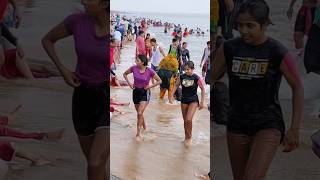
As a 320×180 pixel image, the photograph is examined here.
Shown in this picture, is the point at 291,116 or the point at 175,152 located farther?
the point at 175,152

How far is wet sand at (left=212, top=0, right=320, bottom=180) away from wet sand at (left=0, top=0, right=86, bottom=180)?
1173 millimetres

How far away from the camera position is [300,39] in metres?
3.99

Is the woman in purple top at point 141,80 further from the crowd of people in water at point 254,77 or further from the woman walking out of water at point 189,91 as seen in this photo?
the crowd of people in water at point 254,77

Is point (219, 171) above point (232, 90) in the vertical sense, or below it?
Result: below

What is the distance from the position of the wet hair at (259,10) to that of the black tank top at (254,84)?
0.15m

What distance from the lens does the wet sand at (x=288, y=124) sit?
397 cm

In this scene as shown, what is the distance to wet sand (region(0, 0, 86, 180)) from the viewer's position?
4105 millimetres

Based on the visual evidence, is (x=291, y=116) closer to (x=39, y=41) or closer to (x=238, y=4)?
(x=238, y=4)

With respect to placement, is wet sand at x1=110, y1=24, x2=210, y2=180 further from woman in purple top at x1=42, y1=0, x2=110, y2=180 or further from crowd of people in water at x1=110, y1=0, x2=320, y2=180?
crowd of people in water at x1=110, y1=0, x2=320, y2=180

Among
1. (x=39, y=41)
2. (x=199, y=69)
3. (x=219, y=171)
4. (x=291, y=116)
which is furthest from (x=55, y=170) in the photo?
(x=199, y=69)

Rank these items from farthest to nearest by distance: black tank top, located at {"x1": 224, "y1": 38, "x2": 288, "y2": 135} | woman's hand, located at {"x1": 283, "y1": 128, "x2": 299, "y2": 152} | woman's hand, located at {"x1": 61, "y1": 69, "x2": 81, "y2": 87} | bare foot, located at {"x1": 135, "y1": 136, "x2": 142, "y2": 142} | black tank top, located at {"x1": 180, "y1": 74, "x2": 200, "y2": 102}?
bare foot, located at {"x1": 135, "y1": 136, "x2": 142, "y2": 142} → black tank top, located at {"x1": 180, "y1": 74, "x2": 200, "y2": 102} → woman's hand, located at {"x1": 61, "y1": 69, "x2": 81, "y2": 87} → woman's hand, located at {"x1": 283, "y1": 128, "x2": 299, "y2": 152} → black tank top, located at {"x1": 224, "y1": 38, "x2": 288, "y2": 135}

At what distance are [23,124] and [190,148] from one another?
3102 mm

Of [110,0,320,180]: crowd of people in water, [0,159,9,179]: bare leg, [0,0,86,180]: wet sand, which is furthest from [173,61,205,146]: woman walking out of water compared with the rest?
[0,159,9,179]: bare leg

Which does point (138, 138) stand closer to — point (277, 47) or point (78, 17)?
point (78, 17)
